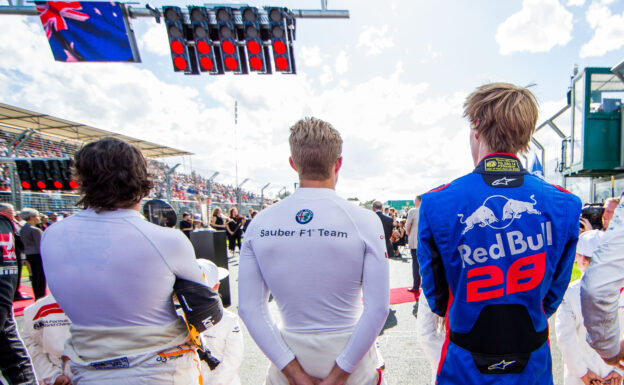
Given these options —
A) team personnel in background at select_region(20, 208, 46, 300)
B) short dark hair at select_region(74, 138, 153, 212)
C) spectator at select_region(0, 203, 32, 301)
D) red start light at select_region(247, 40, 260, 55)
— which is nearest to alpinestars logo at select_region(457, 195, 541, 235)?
short dark hair at select_region(74, 138, 153, 212)

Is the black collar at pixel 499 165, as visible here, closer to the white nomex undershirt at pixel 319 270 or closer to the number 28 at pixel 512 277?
the number 28 at pixel 512 277

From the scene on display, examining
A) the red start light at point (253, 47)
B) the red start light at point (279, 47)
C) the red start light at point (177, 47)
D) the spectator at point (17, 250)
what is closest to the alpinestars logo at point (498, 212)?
the spectator at point (17, 250)

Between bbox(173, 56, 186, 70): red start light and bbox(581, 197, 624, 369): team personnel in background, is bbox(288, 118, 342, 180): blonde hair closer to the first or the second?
bbox(581, 197, 624, 369): team personnel in background

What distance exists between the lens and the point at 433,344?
1.72m

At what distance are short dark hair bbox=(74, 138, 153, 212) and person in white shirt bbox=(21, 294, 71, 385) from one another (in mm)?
1217

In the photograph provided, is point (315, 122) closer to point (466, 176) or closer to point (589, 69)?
point (466, 176)

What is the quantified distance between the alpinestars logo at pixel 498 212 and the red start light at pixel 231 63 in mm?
5813

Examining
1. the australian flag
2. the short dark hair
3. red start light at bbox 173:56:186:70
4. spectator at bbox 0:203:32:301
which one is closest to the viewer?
the short dark hair

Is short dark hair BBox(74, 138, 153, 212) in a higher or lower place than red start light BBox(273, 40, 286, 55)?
lower

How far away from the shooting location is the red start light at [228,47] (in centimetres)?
563

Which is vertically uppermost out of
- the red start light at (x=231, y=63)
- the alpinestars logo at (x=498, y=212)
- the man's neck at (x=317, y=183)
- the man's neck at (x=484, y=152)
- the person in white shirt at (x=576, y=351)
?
the red start light at (x=231, y=63)

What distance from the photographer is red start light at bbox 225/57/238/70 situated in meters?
5.81

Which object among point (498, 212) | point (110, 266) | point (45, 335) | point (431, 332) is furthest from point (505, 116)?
point (45, 335)

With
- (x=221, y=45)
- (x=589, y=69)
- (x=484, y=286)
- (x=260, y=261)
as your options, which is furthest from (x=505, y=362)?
(x=589, y=69)
